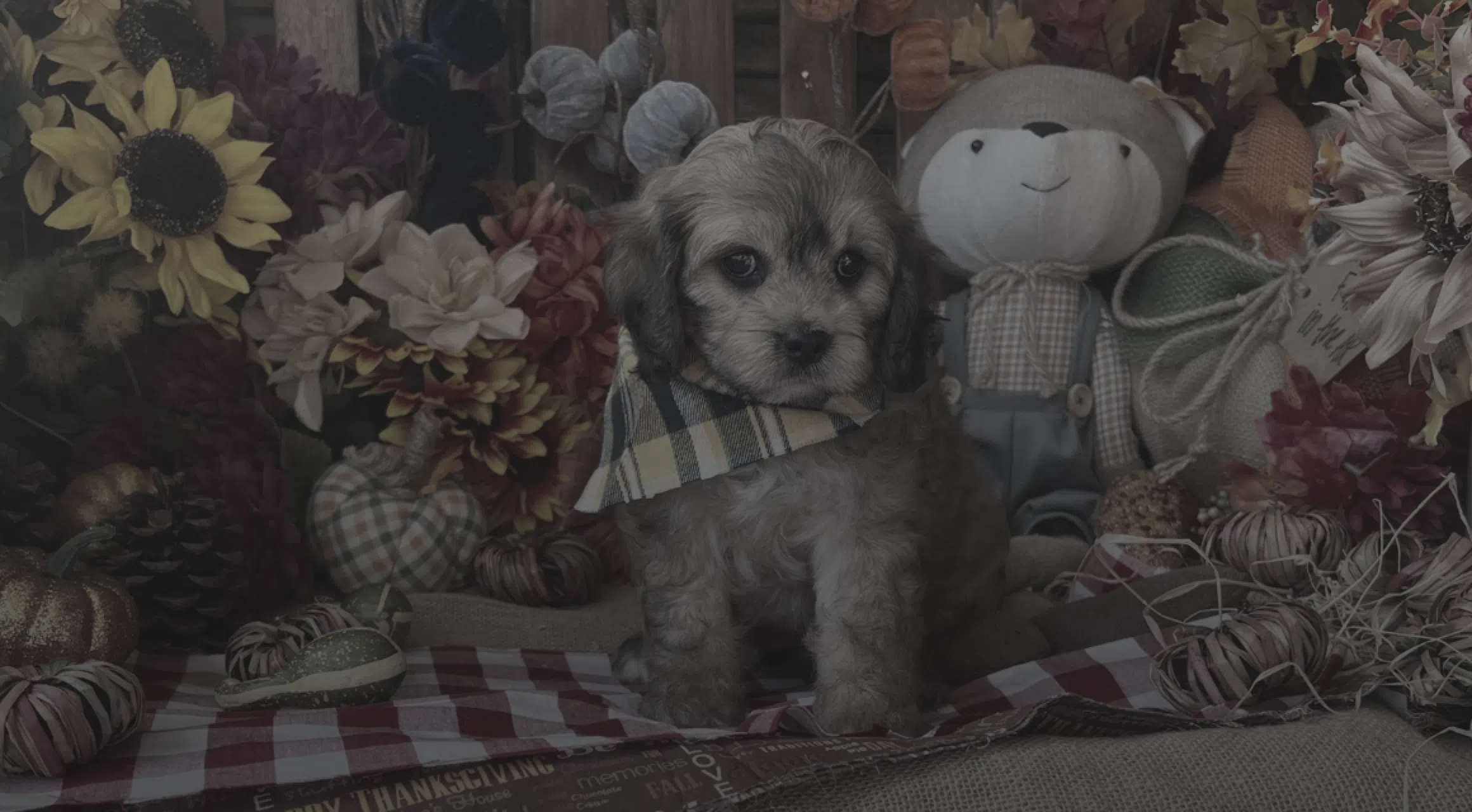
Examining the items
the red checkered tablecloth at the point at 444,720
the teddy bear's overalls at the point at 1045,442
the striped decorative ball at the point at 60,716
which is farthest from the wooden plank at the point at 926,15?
the striped decorative ball at the point at 60,716

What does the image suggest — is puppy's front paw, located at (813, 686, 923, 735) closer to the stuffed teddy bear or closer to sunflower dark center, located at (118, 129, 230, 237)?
the stuffed teddy bear

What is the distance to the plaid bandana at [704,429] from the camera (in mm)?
2107

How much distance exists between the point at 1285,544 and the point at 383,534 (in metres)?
1.88

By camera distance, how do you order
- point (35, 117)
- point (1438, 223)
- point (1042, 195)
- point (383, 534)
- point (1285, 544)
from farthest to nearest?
1. point (1042, 195)
2. point (383, 534)
3. point (35, 117)
4. point (1285, 544)
5. point (1438, 223)

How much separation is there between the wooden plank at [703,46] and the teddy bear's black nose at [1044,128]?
0.83 metres

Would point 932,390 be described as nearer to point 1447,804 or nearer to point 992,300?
point 992,300

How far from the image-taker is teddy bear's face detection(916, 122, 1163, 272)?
118 inches

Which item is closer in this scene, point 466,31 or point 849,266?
point 849,266

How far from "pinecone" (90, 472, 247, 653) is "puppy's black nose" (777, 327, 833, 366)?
127 cm

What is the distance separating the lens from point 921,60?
3193 millimetres

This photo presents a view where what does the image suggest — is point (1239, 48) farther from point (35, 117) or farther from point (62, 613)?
point (62, 613)

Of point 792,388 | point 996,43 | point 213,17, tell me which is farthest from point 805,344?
point 213,17

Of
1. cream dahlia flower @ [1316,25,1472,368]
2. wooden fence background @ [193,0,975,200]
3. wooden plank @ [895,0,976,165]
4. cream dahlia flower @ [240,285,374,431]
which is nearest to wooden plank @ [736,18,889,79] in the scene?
wooden fence background @ [193,0,975,200]

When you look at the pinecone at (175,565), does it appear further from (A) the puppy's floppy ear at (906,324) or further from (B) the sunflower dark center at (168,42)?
(A) the puppy's floppy ear at (906,324)
